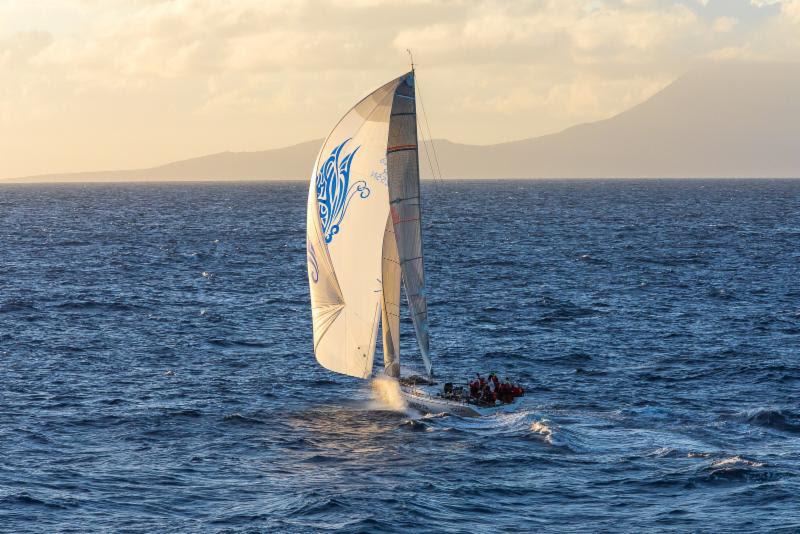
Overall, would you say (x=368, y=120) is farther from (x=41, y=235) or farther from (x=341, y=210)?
(x=41, y=235)

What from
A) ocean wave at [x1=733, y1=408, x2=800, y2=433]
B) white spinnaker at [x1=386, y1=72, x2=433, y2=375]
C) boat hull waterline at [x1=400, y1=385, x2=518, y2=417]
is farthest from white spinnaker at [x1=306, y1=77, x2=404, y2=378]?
ocean wave at [x1=733, y1=408, x2=800, y2=433]

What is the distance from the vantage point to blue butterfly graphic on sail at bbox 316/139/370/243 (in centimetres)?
4272

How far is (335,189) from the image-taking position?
4312 cm

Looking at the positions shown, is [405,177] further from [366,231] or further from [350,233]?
[350,233]

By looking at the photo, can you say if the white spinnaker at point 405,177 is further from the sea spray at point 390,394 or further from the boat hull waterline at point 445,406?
the sea spray at point 390,394

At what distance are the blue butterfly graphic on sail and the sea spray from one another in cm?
792

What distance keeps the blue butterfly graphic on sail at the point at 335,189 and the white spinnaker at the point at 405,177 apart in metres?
1.40

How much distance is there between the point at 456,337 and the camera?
212 feet

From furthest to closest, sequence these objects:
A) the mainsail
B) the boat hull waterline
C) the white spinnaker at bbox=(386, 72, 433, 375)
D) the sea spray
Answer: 1. the sea spray
2. the boat hull waterline
3. the mainsail
4. the white spinnaker at bbox=(386, 72, 433, 375)

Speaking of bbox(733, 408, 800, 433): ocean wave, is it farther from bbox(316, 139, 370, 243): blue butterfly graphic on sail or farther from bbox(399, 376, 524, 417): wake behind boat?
bbox(316, 139, 370, 243): blue butterfly graphic on sail

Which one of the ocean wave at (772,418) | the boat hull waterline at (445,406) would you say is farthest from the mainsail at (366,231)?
the ocean wave at (772,418)

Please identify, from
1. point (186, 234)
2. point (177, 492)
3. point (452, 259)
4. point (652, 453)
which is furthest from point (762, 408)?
point (186, 234)

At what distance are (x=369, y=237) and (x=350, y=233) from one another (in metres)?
0.76

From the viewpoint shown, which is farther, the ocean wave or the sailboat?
the ocean wave
